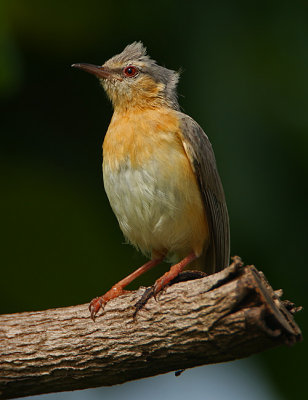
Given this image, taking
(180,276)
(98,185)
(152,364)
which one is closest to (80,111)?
(98,185)

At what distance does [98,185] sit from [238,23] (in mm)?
2585

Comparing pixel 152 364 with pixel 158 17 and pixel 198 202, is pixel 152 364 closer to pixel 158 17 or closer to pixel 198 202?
pixel 198 202

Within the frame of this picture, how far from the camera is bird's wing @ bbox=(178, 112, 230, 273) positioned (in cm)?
560

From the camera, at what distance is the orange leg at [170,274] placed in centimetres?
488

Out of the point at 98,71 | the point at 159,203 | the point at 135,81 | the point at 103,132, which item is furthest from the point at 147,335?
the point at 103,132

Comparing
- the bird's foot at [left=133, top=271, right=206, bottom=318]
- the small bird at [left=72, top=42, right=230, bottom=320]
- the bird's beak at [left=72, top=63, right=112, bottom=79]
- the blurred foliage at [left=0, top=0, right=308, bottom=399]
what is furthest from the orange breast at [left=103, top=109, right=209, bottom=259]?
the blurred foliage at [left=0, top=0, right=308, bottom=399]

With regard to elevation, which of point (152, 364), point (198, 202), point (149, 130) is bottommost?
point (152, 364)

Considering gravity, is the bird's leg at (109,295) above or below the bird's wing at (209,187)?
below

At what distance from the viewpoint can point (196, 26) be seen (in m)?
7.90

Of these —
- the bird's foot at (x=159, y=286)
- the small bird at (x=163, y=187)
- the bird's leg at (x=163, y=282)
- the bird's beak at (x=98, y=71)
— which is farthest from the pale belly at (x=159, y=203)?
the bird's beak at (x=98, y=71)

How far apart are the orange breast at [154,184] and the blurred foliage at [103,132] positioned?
64.3 inches

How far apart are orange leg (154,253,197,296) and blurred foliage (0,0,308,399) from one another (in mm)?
1532

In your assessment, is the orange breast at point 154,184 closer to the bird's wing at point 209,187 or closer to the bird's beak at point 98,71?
the bird's wing at point 209,187

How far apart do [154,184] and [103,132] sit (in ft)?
9.29
